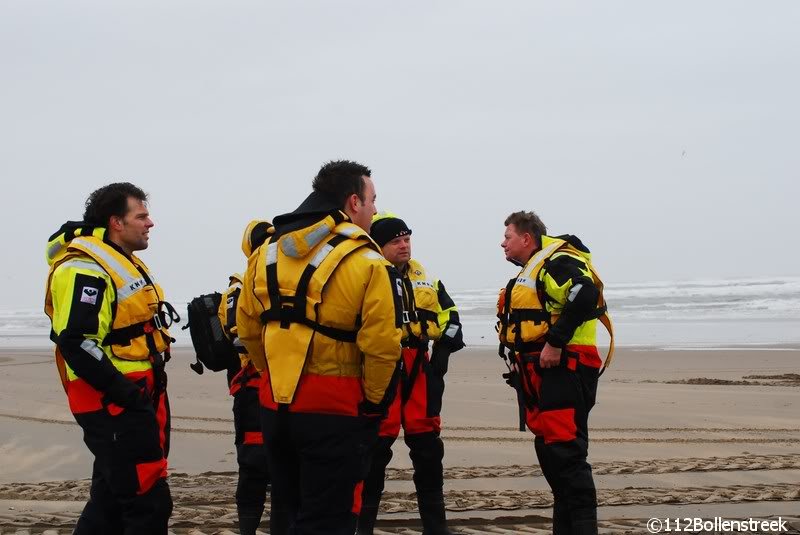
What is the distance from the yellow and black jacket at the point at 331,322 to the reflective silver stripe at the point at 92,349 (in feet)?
3.02

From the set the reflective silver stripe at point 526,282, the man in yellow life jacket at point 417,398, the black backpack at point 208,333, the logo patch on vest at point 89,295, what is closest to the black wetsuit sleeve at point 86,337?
the logo patch on vest at point 89,295

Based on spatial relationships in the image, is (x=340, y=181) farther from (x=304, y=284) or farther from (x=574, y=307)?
(x=574, y=307)

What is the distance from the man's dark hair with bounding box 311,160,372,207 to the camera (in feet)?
12.2

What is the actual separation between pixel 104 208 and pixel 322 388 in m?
1.76

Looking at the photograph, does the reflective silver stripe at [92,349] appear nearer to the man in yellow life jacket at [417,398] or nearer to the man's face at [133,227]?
the man's face at [133,227]

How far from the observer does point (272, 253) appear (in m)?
3.66

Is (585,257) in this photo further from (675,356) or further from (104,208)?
(675,356)

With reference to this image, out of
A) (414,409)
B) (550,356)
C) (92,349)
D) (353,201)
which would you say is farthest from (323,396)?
(414,409)

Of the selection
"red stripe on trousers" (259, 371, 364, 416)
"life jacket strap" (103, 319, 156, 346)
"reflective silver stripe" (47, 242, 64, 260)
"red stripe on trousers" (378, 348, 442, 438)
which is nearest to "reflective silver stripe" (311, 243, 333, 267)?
"red stripe on trousers" (259, 371, 364, 416)

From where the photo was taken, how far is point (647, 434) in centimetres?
886

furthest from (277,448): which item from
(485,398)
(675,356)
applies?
(675,356)

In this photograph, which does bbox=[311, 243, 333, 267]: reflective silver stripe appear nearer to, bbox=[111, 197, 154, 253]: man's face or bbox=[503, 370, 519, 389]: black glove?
bbox=[111, 197, 154, 253]: man's face

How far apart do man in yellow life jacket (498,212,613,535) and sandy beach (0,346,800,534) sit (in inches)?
26.2

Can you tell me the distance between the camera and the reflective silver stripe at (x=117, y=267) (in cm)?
429
